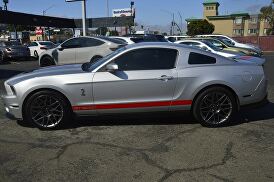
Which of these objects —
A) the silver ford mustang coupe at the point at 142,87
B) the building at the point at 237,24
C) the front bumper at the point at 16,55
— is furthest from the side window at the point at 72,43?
the building at the point at 237,24

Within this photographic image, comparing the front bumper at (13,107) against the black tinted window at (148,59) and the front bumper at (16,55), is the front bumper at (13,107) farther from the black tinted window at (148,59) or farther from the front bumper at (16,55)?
the front bumper at (16,55)

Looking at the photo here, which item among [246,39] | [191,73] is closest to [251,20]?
[246,39]

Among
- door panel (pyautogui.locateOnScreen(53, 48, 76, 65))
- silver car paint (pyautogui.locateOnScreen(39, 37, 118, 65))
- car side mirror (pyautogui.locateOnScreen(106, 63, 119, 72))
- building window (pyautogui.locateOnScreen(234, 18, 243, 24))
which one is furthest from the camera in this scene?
building window (pyautogui.locateOnScreen(234, 18, 243, 24))

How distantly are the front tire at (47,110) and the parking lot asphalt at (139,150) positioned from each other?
0.55 ft

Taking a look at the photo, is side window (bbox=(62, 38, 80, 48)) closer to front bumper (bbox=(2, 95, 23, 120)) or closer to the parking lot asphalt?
the parking lot asphalt

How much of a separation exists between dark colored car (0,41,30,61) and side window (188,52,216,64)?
1908 centimetres

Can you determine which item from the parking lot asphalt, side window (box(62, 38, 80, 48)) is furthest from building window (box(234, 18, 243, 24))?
the parking lot asphalt

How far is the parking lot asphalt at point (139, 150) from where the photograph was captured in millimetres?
4043

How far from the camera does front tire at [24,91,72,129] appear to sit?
5625 mm

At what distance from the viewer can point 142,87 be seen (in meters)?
5.66

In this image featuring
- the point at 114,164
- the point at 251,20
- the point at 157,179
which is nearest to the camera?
the point at 157,179

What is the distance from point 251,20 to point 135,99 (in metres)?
104

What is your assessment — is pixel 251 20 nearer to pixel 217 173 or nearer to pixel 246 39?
Answer: pixel 246 39

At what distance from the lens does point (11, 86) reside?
5738mm
